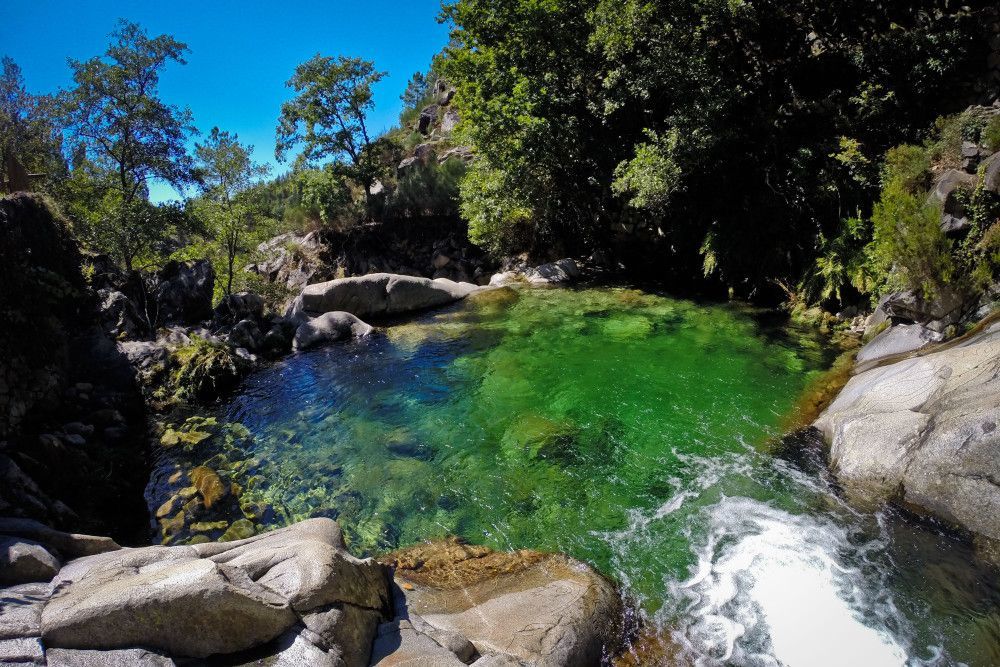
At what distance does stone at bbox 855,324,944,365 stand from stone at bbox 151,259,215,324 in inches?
771

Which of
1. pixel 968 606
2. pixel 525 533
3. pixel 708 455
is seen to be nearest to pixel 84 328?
pixel 525 533

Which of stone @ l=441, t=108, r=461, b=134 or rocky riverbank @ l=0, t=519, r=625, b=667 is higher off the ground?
stone @ l=441, t=108, r=461, b=134

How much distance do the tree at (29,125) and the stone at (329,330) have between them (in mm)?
13116

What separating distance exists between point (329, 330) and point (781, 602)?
14580mm

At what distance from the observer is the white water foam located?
4496 millimetres

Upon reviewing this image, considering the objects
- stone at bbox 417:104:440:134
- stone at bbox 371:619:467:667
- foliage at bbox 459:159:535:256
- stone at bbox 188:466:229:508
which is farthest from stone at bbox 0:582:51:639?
stone at bbox 417:104:440:134

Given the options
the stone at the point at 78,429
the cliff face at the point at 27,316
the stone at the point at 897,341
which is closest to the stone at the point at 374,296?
the cliff face at the point at 27,316

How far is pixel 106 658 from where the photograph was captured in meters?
3.27

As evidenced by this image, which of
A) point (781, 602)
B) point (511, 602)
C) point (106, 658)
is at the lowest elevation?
point (781, 602)

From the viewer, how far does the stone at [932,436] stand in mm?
5328

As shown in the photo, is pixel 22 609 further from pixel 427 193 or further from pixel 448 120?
pixel 448 120

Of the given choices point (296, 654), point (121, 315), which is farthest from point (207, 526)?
point (121, 315)

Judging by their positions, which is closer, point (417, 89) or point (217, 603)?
point (217, 603)

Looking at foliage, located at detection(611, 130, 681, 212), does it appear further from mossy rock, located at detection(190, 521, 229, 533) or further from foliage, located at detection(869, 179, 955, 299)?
mossy rock, located at detection(190, 521, 229, 533)
